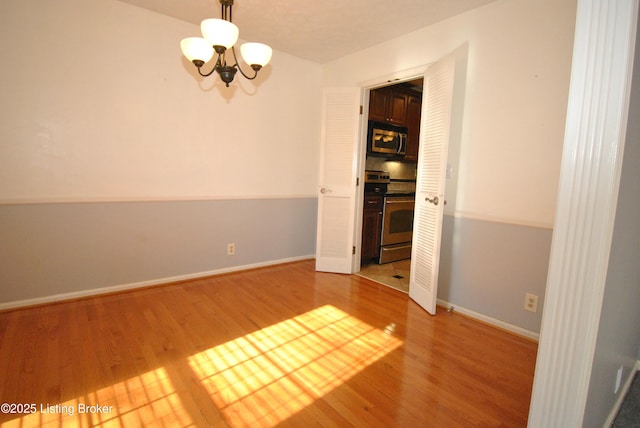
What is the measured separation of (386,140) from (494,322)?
2.63 meters

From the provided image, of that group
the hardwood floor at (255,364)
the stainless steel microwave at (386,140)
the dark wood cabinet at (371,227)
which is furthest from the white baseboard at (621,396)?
the stainless steel microwave at (386,140)

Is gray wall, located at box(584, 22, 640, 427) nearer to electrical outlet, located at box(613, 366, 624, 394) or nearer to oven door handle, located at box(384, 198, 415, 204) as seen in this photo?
electrical outlet, located at box(613, 366, 624, 394)

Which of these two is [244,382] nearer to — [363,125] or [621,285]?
[621,285]

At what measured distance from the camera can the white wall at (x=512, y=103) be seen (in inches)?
86.6

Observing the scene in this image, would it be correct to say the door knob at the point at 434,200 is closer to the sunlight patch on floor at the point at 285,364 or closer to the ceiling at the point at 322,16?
the sunlight patch on floor at the point at 285,364

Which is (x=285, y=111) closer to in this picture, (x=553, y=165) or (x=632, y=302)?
(x=553, y=165)

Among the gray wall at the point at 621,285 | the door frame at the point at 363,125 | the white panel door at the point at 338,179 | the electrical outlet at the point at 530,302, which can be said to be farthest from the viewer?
the white panel door at the point at 338,179

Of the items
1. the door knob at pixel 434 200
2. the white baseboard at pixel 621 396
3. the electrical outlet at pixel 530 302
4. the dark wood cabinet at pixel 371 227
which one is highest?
the door knob at pixel 434 200

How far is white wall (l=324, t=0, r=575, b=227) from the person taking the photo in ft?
7.22

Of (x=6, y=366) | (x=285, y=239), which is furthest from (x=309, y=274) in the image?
(x=6, y=366)

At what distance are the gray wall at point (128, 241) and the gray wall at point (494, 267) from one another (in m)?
1.98

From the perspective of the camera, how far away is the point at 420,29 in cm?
300

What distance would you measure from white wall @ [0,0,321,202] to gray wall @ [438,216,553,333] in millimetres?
2167

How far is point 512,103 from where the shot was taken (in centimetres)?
241
